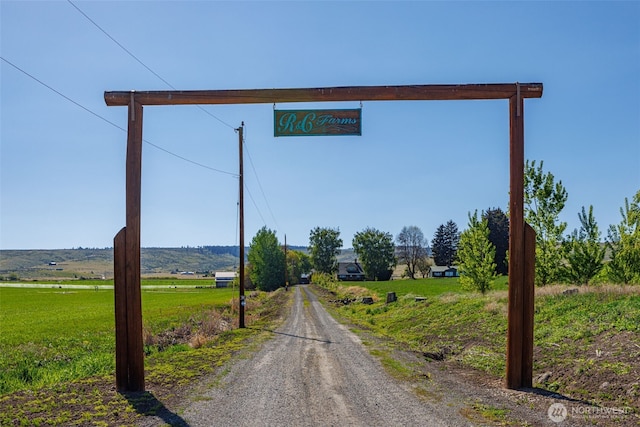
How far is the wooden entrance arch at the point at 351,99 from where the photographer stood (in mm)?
9156

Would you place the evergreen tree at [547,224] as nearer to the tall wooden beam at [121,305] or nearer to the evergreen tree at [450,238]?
the tall wooden beam at [121,305]

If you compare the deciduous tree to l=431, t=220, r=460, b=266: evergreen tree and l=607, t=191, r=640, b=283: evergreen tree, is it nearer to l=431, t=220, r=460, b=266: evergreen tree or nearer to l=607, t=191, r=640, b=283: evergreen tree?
l=431, t=220, r=460, b=266: evergreen tree

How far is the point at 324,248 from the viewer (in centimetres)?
11462

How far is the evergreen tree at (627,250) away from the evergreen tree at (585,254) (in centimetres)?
53

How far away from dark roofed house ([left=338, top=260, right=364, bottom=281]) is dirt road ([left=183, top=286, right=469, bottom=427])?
102602 millimetres

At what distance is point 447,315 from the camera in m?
19.4

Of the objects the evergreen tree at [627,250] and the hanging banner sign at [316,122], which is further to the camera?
the evergreen tree at [627,250]

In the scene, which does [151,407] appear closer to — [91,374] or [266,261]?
[91,374]

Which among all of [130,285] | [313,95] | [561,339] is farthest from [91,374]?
[561,339]

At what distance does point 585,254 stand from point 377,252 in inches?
3152

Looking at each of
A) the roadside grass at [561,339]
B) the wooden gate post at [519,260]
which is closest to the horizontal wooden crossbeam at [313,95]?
the wooden gate post at [519,260]

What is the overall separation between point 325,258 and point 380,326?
93311 mm

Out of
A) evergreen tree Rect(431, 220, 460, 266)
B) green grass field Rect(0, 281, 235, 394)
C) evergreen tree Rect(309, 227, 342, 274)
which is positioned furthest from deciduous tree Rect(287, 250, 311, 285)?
green grass field Rect(0, 281, 235, 394)

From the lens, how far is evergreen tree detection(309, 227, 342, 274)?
114 meters
